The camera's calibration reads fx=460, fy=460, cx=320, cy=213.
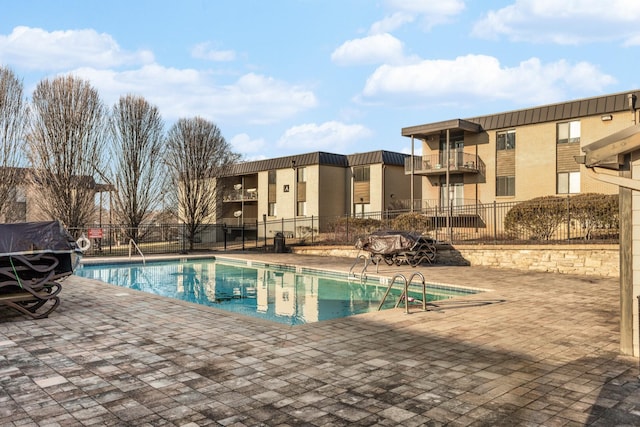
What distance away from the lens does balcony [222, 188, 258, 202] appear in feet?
132

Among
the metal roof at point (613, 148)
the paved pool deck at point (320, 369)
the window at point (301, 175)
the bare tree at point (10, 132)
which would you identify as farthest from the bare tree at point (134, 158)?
the metal roof at point (613, 148)

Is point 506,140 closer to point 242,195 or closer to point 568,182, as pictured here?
point 568,182

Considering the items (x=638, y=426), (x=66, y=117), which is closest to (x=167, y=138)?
(x=66, y=117)

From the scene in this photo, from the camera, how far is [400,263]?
18156 millimetres

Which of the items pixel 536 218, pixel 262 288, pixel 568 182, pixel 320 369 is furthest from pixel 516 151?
pixel 320 369

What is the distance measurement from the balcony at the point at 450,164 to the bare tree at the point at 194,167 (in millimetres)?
12786

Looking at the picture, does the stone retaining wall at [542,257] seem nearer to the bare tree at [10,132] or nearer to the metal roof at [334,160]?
the metal roof at [334,160]

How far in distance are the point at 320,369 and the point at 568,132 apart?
24045 millimetres

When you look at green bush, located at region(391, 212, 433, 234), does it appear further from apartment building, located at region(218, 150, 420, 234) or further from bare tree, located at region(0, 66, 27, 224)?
bare tree, located at region(0, 66, 27, 224)

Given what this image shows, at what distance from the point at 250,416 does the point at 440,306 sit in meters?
6.07

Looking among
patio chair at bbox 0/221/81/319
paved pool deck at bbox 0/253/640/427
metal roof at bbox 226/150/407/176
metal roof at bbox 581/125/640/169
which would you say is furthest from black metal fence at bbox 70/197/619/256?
patio chair at bbox 0/221/81/319

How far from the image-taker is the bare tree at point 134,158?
2730 cm

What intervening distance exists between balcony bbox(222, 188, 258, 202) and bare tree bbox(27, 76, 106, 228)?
15.9 meters

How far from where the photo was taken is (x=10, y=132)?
919 inches
